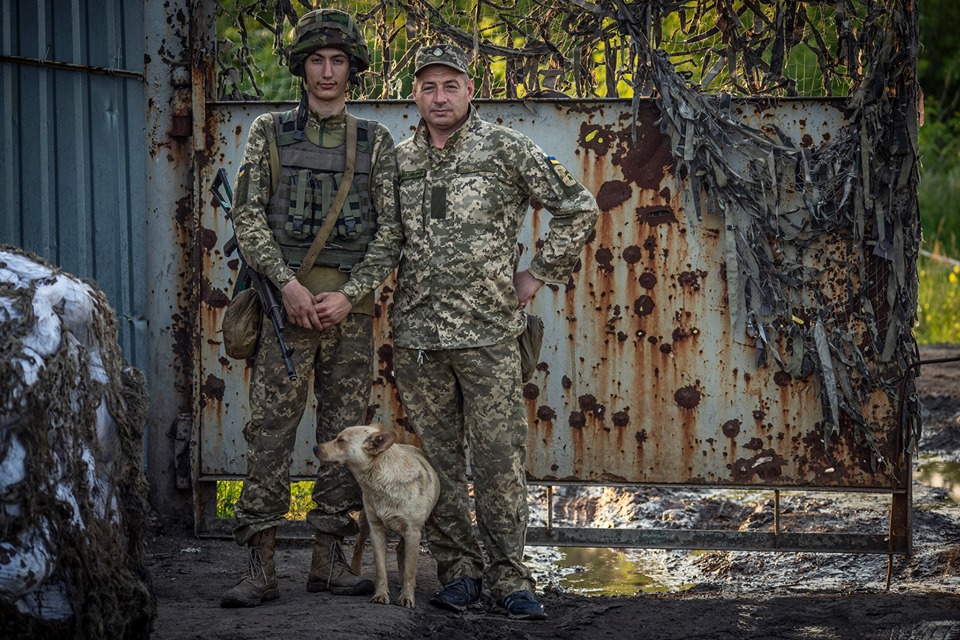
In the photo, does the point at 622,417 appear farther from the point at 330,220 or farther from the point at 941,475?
the point at 941,475

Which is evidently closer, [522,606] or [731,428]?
[522,606]

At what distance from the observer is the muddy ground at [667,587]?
13.4 ft

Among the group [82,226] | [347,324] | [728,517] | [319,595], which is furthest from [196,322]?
[728,517]

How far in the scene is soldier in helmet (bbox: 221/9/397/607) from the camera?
167 inches

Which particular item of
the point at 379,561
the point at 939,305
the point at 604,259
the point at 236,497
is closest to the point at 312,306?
the point at 379,561

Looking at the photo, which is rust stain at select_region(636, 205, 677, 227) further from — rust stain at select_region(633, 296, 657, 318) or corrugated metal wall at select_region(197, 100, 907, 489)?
rust stain at select_region(633, 296, 657, 318)

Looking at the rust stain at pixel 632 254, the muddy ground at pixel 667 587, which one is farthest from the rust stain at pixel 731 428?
the rust stain at pixel 632 254

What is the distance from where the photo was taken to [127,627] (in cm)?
339

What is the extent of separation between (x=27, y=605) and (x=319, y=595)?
5.16ft

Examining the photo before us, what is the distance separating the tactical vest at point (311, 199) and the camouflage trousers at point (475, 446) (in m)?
0.51

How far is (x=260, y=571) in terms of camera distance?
170 inches

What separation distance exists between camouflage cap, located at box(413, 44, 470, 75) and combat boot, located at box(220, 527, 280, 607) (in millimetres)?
1995

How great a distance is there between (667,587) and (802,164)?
87.5 inches

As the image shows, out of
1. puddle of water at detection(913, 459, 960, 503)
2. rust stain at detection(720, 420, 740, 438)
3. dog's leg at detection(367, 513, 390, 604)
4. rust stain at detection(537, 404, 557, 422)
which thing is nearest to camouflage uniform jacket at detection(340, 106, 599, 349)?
dog's leg at detection(367, 513, 390, 604)
